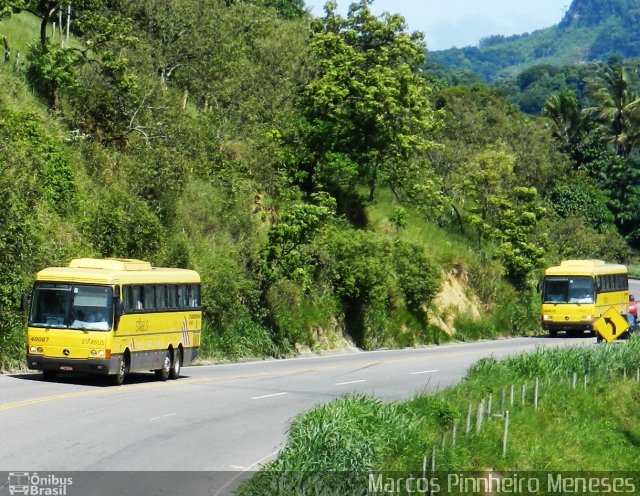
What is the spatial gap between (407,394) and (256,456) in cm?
1059

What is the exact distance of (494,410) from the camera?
78.5 ft

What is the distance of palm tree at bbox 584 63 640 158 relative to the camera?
109 meters

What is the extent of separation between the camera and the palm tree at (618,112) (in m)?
109

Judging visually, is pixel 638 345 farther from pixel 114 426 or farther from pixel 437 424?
pixel 114 426

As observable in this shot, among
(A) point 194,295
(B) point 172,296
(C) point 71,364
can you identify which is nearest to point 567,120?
(A) point 194,295

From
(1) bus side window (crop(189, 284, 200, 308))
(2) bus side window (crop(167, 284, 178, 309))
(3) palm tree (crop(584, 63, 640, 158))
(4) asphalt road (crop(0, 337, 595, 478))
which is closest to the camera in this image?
(4) asphalt road (crop(0, 337, 595, 478))

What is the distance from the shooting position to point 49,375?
92.5ft

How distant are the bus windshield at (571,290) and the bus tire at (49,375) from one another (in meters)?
32.3

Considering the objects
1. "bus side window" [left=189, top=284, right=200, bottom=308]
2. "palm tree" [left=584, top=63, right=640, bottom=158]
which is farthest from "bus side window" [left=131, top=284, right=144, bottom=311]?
"palm tree" [left=584, top=63, right=640, bottom=158]

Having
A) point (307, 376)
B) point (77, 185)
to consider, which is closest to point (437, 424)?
point (307, 376)

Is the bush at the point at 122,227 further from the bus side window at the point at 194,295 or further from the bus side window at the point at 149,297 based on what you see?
the bus side window at the point at 149,297

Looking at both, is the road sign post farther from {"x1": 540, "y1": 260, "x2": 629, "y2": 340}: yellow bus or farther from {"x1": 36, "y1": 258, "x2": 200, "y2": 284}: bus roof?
{"x1": 540, "y1": 260, "x2": 629, "y2": 340}: yellow bus

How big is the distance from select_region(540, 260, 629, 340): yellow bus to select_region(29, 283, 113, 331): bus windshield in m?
32.9

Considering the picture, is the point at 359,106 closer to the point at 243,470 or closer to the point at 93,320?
the point at 93,320
